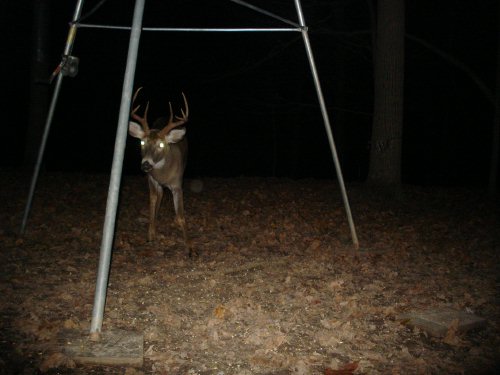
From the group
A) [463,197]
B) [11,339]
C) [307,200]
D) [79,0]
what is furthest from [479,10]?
[11,339]

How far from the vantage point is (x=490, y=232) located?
8.05 meters

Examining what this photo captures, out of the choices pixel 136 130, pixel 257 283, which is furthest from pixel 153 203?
pixel 257 283

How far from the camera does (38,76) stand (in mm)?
10930

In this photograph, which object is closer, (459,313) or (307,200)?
Answer: (459,313)

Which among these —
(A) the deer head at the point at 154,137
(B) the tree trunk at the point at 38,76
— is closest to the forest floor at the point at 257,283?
(A) the deer head at the point at 154,137

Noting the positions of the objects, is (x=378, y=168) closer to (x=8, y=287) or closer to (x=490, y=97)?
(x=490, y=97)

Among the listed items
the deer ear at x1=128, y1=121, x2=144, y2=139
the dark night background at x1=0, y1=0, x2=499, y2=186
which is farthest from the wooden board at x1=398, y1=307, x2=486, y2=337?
the dark night background at x1=0, y1=0, x2=499, y2=186

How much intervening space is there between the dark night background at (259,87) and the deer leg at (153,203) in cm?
758

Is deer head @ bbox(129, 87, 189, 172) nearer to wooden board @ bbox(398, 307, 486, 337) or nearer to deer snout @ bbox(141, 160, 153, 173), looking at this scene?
deer snout @ bbox(141, 160, 153, 173)

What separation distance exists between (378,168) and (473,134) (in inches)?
1162

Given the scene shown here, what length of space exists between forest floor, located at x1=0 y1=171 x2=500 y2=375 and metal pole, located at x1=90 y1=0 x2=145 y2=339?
1.18 feet

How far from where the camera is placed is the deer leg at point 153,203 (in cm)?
711

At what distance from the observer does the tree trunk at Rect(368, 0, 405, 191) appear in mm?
9812

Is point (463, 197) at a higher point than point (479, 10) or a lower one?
lower
